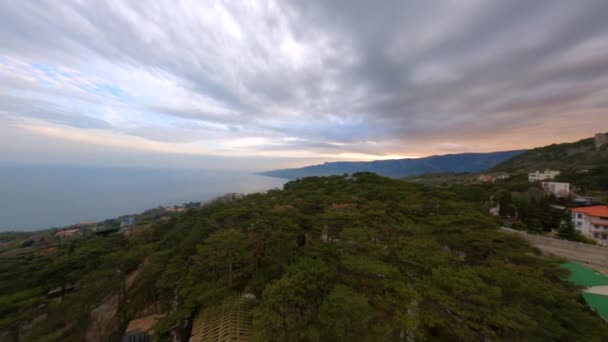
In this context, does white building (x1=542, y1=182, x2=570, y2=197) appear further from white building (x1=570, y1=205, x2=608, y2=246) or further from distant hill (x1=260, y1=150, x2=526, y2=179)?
distant hill (x1=260, y1=150, x2=526, y2=179)

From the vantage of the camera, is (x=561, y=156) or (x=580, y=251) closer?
(x=580, y=251)

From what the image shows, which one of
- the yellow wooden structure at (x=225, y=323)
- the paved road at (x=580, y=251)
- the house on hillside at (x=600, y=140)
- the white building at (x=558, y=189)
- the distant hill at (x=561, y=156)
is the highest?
the house on hillside at (x=600, y=140)

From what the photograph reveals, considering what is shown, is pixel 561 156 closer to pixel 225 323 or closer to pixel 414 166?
pixel 414 166

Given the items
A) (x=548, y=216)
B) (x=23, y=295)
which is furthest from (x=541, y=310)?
(x=548, y=216)

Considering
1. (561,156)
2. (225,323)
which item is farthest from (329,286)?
(561,156)

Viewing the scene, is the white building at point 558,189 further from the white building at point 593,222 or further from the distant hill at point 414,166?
the distant hill at point 414,166

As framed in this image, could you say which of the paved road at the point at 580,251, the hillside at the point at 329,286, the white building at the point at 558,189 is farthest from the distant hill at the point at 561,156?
the hillside at the point at 329,286
